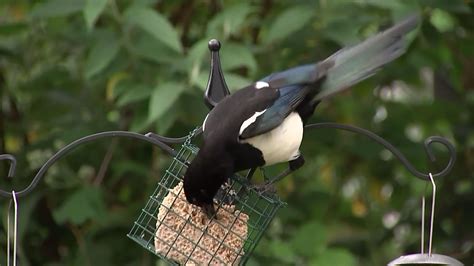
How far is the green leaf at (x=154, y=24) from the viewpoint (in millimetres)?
3801

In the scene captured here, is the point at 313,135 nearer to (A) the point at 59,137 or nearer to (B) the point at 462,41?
(B) the point at 462,41

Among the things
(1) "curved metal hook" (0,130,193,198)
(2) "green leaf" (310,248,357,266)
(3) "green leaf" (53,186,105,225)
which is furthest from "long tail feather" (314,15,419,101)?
(3) "green leaf" (53,186,105,225)

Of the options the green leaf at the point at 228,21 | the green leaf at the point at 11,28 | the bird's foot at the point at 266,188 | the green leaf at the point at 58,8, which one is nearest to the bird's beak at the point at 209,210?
the bird's foot at the point at 266,188

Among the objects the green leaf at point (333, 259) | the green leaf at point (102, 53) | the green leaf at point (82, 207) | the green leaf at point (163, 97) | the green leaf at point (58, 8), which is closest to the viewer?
the green leaf at point (163, 97)

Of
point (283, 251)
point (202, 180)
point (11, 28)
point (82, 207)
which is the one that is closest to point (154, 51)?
point (11, 28)

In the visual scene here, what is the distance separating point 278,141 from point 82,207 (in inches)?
61.4

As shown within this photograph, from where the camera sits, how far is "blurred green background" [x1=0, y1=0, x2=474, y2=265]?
4.02m

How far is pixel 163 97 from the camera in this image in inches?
150

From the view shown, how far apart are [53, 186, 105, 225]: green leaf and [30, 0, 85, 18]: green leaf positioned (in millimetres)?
799

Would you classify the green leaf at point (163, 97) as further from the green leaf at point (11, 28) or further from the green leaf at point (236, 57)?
the green leaf at point (11, 28)

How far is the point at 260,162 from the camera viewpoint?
2.98 metres

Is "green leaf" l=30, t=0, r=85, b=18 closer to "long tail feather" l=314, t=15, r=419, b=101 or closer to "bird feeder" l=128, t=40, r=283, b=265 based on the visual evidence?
"bird feeder" l=128, t=40, r=283, b=265

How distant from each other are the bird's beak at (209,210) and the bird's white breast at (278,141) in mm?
203

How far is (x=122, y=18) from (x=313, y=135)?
3.36 feet
